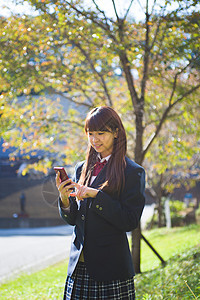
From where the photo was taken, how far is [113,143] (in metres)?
2.29

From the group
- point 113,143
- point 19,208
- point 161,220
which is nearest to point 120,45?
point 113,143

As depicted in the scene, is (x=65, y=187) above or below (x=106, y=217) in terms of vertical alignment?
above

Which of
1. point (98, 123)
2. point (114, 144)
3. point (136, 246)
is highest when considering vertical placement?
point (98, 123)

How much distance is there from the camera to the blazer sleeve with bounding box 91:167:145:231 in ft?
6.88

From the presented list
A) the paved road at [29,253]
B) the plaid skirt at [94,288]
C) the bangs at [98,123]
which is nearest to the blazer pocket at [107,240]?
the plaid skirt at [94,288]

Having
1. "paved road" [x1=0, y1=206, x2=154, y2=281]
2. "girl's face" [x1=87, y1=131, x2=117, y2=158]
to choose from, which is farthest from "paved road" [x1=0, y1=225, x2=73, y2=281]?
"girl's face" [x1=87, y1=131, x2=117, y2=158]

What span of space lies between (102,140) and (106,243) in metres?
0.59

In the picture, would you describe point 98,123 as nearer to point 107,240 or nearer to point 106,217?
point 106,217

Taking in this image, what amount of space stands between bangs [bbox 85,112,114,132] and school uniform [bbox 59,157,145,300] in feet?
0.78

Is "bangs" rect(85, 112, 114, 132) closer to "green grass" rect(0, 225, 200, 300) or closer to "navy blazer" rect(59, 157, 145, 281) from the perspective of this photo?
"navy blazer" rect(59, 157, 145, 281)

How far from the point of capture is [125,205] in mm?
2143

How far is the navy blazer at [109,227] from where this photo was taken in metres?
2.11

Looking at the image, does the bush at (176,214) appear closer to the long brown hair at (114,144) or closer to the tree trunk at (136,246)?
the tree trunk at (136,246)

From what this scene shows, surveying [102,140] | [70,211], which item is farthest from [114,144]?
[70,211]
